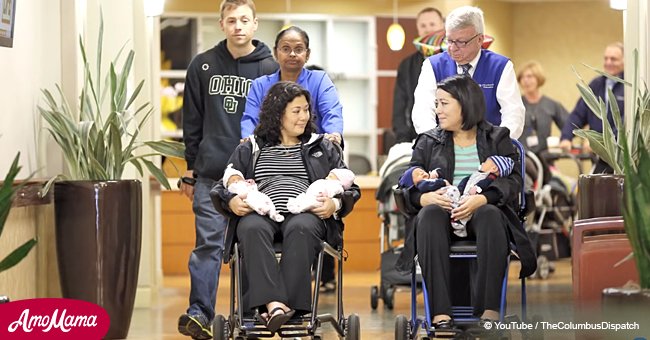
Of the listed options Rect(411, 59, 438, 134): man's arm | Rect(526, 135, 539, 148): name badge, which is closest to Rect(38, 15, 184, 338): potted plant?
Rect(411, 59, 438, 134): man's arm

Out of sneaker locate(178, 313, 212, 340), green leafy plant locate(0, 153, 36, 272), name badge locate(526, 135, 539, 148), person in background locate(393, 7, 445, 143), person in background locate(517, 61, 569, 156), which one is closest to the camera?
green leafy plant locate(0, 153, 36, 272)

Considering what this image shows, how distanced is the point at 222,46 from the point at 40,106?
950mm

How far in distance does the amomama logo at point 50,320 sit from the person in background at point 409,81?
4.06 meters

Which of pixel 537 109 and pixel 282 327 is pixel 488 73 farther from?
pixel 537 109

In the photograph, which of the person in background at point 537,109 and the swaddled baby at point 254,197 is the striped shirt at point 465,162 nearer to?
the swaddled baby at point 254,197

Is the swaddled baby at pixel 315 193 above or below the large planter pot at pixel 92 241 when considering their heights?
above

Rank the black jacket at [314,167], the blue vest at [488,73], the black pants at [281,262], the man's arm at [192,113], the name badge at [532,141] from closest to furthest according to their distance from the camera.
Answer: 1. the black pants at [281,262]
2. the black jacket at [314,167]
3. the blue vest at [488,73]
4. the man's arm at [192,113]
5. the name badge at [532,141]

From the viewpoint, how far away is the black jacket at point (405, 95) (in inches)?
323

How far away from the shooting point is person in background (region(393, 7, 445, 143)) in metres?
8.20

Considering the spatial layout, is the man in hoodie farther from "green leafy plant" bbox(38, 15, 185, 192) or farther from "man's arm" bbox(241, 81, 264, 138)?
"man's arm" bbox(241, 81, 264, 138)

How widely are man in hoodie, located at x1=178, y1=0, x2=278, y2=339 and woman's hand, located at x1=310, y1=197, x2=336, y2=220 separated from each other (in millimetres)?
1077

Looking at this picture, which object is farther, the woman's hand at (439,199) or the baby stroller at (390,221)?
the baby stroller at (390,221)

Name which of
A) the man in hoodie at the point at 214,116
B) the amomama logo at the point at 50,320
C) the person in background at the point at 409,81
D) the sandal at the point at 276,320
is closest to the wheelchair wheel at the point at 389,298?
the person in background at the point at 409,81

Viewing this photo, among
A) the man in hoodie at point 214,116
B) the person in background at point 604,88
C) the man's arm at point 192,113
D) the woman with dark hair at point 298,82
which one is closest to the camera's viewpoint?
the woman with dark hair at point 298,82
